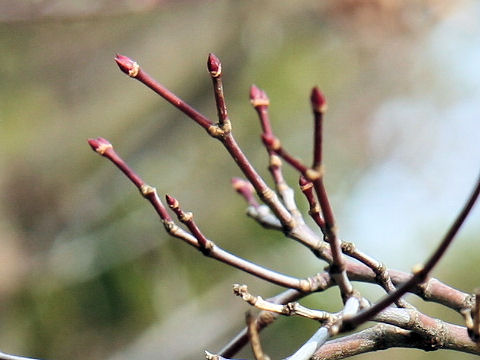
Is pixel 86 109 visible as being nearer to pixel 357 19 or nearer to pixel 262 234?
pixel 262 234

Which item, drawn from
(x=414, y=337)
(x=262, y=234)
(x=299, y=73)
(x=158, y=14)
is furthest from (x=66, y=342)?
(x=414, y=337)

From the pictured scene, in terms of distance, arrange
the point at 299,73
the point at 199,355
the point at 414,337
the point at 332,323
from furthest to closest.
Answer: the point at 299,73 < the point at 199,355 < the point at 414,337 < the point at 332,323

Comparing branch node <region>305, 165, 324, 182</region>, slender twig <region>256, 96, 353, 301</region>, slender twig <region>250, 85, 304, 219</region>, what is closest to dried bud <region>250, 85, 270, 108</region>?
slender twig <region>250, 85, 304, 219</region>

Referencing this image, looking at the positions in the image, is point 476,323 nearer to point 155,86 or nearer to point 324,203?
point 324,203

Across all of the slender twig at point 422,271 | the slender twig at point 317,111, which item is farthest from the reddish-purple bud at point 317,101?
the slender twig at point 422,271

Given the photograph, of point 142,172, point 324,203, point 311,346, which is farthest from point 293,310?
point 142,172

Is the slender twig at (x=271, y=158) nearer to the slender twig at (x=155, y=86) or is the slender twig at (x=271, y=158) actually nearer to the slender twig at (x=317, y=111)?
the slender twig at (x=155, y=86)
